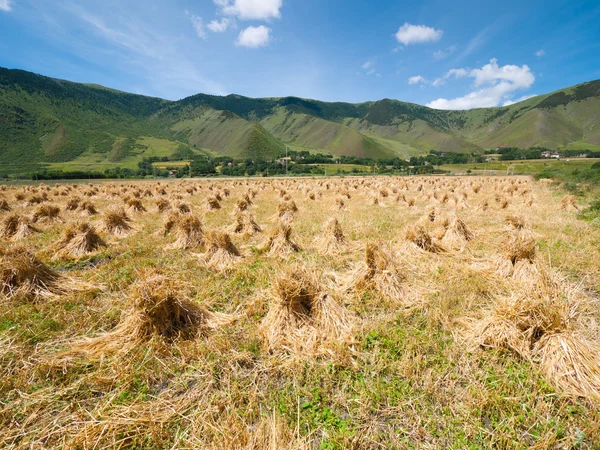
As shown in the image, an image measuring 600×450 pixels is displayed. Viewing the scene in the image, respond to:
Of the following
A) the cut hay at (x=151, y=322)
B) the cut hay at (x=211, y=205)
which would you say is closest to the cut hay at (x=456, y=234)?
the cut hay at (x=151, y=322)

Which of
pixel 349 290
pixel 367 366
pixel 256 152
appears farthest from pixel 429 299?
pixel 256 152

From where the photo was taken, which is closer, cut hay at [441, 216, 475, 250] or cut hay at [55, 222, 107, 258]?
cut hay at [55, 222, 107, 258]

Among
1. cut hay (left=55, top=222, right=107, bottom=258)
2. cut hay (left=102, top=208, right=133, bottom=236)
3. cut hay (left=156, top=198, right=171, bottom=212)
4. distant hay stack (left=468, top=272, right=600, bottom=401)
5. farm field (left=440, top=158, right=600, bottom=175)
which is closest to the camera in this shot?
distant hay stack (left=468, top=272, right=600, bottom=401)

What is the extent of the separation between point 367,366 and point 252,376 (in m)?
1.73

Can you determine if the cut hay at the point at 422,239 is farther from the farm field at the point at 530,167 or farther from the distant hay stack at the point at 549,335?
the farm field at the point at 530,167

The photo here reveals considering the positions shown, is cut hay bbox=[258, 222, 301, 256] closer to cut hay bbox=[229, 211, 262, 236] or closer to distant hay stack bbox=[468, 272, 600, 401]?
cut hay bbox=[229, 211, 262, 236]

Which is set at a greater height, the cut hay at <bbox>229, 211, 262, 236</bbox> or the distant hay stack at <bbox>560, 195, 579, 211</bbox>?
the distant hay stack at <bbox>560, 195, 579, 211</bbox>

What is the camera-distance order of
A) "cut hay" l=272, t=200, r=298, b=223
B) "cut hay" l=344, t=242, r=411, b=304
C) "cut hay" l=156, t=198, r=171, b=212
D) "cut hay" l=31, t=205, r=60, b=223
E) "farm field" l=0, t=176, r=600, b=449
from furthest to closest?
"cut hay" l=156, t=198, r=171, b=212, "cut hay" l=272, t=200, r=298, b=223, "cut hay" l=31, t=205, r=60, b=223, "cut hay" l=344, t=242, r=411, b=304, "farm field" l=0, t=176, r=600, b=449

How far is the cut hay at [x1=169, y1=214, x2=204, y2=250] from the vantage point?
9516mm

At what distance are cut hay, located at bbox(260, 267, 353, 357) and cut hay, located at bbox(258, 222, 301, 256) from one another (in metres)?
3.66

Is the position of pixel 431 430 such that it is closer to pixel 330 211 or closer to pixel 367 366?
pixel 367 366

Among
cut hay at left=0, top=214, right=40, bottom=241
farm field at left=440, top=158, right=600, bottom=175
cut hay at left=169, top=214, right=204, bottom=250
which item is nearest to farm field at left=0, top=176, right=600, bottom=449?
cut hay at left=169, top=214, right=204, bottom=250

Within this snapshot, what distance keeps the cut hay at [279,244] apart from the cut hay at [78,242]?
608 centimetres

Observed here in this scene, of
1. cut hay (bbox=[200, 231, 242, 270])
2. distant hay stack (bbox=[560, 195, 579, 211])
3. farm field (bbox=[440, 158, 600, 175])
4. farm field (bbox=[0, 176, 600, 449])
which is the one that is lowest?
farm field (bbox=[0, 176, 600, 449])
